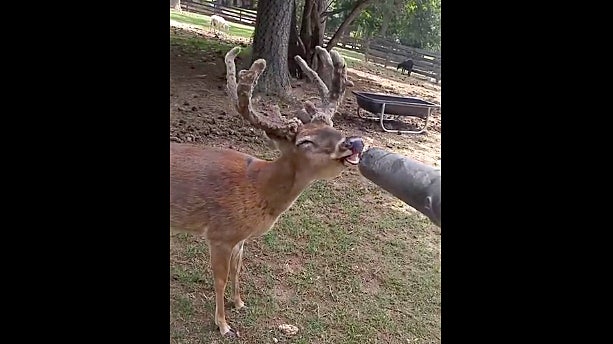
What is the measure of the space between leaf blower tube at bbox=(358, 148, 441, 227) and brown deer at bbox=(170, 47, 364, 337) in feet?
4.13

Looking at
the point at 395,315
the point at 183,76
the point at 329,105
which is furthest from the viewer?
the point at 183,76

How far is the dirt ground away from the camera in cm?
414

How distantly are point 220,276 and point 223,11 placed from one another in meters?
12.8

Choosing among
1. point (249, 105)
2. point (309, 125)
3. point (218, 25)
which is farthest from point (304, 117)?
point (218, 25)

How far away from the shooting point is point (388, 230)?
3.37 metres

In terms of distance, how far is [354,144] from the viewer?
6.08 feet

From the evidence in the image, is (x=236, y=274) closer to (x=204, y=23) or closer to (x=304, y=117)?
(x=304, y=117)

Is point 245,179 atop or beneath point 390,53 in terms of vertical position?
atop

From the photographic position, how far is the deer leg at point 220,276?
88.4 inches
